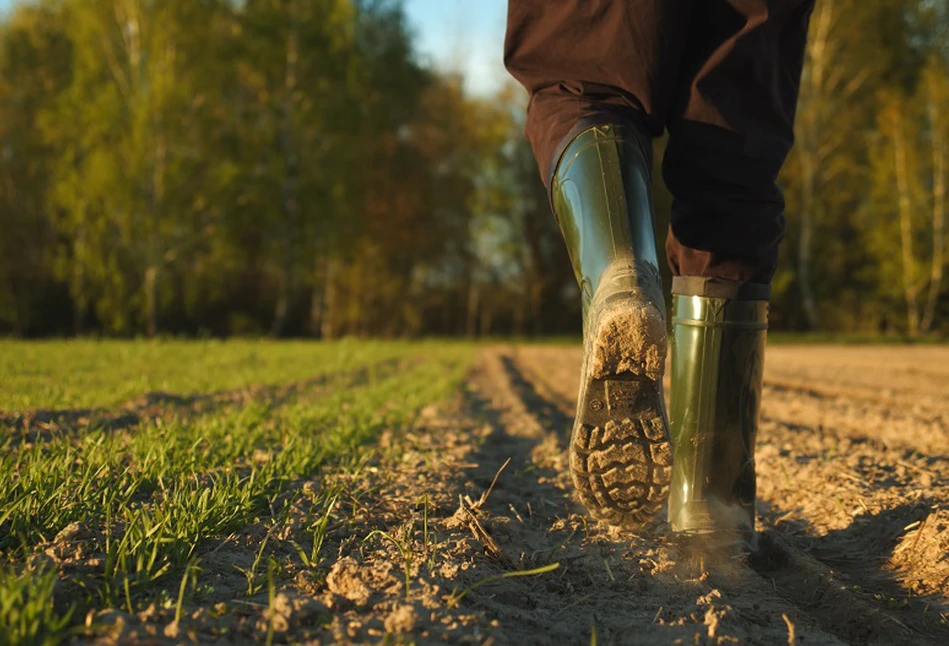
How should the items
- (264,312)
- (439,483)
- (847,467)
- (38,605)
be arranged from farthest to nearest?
(264,312) → (847,467) → (439,483) → (38,605)

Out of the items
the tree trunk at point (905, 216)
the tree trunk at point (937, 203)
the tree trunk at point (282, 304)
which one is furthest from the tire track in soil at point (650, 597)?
the tree trunk at point (937, 203)

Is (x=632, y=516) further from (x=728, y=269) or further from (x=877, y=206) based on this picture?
(x=877, y=206)

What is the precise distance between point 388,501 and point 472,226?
26547 mm

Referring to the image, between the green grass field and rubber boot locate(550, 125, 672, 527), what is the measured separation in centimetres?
59

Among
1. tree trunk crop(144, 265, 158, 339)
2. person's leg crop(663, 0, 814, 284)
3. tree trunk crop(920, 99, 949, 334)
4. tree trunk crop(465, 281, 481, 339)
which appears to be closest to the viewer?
person's leg crop(663, 0, 814, 284)

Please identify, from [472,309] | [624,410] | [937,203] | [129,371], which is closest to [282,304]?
[472,309]

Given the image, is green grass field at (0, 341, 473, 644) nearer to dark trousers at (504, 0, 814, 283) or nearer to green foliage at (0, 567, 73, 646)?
green foliage at (0, 567, 73, 646)

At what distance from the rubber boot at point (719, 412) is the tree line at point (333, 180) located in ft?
63.0

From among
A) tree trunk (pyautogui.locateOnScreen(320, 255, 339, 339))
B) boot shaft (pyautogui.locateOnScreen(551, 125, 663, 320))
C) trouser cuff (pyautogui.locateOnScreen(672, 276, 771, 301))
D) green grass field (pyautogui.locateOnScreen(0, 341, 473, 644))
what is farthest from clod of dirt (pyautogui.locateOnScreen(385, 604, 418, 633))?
tree trunk (pyautogui.locateOnScreen(320, 255, 339, 339))

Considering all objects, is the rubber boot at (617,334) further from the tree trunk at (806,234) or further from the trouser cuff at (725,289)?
the tree trunk at (806,234)

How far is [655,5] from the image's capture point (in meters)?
1.68

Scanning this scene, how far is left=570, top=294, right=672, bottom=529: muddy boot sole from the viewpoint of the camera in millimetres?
1488

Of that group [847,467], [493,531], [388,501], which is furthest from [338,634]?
[847,467]

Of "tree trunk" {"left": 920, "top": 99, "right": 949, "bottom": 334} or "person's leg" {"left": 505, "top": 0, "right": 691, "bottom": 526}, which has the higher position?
A: "tree trunk" {"left": 920, "top": 99, "right": 949, "bottom": 334}
